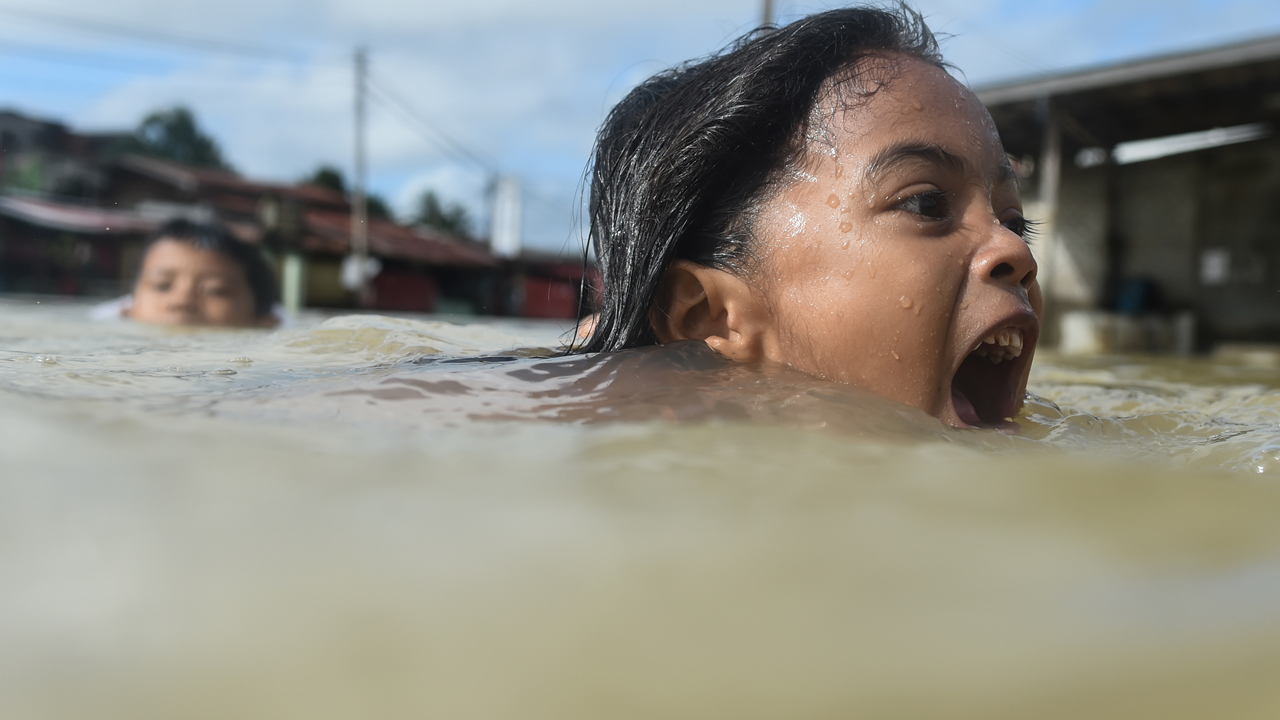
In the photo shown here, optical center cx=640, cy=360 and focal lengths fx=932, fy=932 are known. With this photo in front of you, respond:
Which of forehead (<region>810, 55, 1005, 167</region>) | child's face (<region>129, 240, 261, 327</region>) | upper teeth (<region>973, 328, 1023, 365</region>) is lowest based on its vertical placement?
upper teeth (<region>973, 328, 1023, 365</region>)

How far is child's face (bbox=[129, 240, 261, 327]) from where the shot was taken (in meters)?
5.28

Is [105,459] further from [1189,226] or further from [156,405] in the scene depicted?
[1189,226]

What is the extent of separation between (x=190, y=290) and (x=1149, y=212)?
12309mm

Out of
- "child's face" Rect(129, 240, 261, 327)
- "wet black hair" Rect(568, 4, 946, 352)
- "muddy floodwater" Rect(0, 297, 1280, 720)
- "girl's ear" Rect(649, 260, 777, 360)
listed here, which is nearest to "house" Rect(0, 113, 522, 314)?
"child's face" Rect(129, 240, 261, 327)

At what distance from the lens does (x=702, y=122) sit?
1.97m

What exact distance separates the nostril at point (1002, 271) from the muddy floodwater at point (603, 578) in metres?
0.76

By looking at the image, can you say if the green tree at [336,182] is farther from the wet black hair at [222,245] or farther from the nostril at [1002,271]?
the nostril at [1002,271]

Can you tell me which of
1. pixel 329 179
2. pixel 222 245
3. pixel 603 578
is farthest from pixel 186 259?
pixel 329 179

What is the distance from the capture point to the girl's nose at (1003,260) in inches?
68.0

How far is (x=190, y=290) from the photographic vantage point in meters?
5.39

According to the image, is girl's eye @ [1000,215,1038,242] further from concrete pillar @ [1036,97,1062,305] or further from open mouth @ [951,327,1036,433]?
concrete pillar @ [1036,97,1062,305]

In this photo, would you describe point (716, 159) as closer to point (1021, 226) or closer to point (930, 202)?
Answer: point (930, 202)

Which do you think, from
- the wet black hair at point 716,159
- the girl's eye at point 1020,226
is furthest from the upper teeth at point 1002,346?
the wet black hair at point 716,159

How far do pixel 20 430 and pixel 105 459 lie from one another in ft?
0.55
